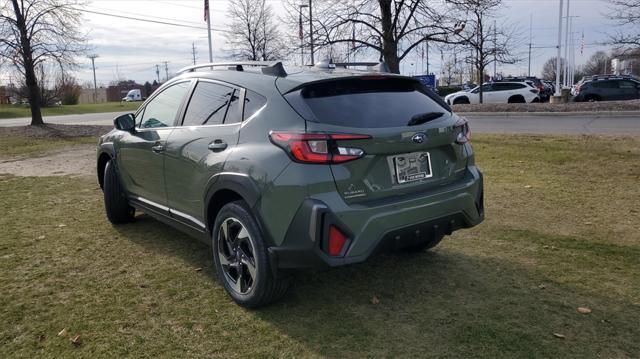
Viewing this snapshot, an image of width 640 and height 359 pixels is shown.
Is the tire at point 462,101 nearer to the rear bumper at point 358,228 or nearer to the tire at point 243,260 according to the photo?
the rear bumper at point 358,228

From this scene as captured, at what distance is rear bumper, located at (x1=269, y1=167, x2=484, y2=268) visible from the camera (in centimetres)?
306

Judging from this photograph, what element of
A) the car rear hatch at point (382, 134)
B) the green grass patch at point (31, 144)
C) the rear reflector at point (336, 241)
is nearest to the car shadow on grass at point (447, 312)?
the rear reflector at point (336, 241)

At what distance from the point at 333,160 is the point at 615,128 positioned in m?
14.1

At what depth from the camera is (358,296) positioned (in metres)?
3.80

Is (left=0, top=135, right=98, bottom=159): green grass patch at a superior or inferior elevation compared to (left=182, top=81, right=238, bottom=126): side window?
inferior

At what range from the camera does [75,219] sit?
6184 mm

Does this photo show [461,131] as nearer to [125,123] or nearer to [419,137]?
[419,137]

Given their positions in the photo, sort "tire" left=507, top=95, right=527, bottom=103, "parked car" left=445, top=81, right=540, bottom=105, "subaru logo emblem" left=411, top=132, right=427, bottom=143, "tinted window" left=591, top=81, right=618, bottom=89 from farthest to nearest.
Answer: "tire" left=507, top=95, right=527, bottom=103
"parked car" left=445, top=81, right=540, bottom=105
"tinted window" left=591, top=81, right=618, bottom=89
"subaru logo emblem" left=411, top=132, right=427, bottom=143

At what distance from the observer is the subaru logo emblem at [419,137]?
3.37 m

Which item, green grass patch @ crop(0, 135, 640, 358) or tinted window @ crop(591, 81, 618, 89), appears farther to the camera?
tinted window @ crop(591, 81, 618, 89)

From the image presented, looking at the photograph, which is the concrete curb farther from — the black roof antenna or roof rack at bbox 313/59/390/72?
the black roof antenna

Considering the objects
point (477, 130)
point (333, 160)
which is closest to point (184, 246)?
point (333, 160)

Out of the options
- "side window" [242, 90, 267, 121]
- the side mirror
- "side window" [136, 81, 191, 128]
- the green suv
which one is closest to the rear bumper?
the green suv

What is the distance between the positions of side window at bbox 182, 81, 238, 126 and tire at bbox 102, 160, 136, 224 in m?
1.76
